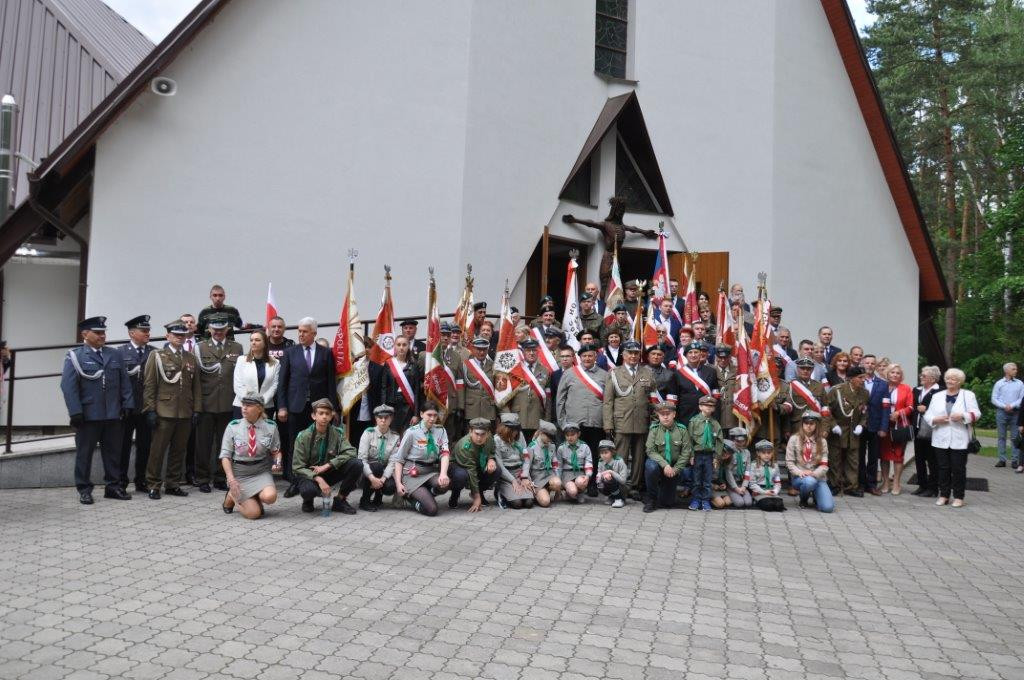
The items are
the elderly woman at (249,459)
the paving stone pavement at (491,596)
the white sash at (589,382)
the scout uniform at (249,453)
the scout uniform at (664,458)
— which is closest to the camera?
the paving stone pavement at (491,596)

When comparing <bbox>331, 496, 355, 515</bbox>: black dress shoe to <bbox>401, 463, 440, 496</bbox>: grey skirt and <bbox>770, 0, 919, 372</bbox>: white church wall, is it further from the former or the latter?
<bbox>770, 0, 919, 372</bbox>: white church wall

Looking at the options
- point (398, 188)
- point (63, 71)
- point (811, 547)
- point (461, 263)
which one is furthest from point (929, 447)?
point (63, 71)

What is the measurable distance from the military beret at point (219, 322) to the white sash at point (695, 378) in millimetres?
5339

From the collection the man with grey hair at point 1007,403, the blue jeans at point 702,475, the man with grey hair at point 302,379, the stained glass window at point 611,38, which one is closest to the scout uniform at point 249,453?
the man with grey hair at point 302,379

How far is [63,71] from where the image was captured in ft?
45.4

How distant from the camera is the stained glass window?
15945 mm

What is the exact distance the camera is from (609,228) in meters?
15.1

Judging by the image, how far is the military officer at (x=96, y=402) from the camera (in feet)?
27.3

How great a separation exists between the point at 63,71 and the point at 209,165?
144 inches

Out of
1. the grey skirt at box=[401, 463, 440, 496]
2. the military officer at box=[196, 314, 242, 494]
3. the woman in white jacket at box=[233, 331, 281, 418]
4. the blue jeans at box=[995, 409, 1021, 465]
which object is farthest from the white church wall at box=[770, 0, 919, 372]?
the military officer at box=[196, 314, 242, 494]

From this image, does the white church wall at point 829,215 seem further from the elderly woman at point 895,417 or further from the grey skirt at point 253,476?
the grey skirt at point 253,476

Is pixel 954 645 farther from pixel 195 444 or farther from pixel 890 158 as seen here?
pixel 890 158

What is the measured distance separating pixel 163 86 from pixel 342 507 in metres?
7.20

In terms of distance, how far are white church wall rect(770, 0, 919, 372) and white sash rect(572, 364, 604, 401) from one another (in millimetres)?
7017
